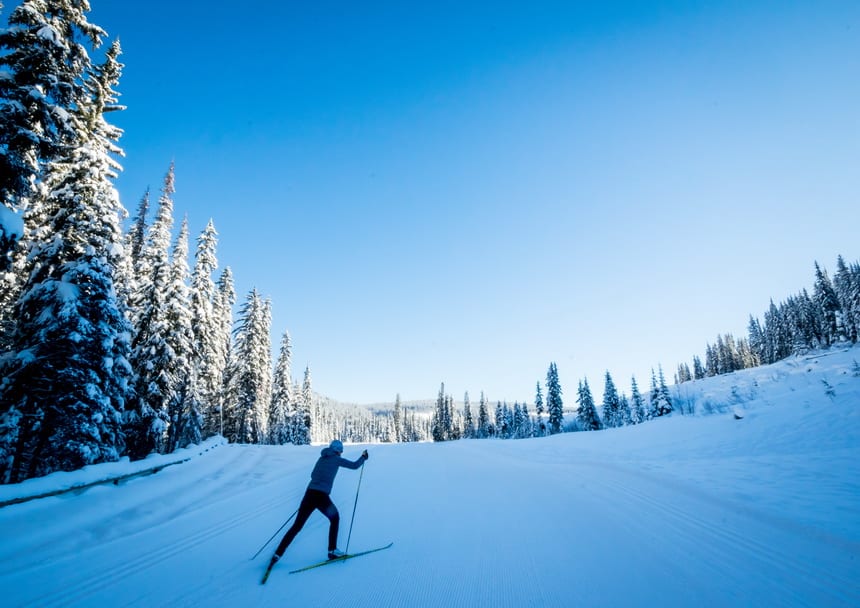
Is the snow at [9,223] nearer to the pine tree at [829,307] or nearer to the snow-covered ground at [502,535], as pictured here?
the snow-covered ground at [502,535]

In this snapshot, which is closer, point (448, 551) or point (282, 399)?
point (448, 551)

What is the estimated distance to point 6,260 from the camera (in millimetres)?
9219

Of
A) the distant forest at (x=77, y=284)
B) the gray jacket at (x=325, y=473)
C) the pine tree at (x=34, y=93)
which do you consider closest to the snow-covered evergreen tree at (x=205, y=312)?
the distant forest at (x=77, y=284)

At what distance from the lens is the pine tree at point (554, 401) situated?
5897 cm

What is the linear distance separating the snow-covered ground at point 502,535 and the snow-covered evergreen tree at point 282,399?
32.8m

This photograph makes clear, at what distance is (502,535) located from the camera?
6387 mm

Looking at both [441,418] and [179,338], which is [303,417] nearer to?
[179,338]

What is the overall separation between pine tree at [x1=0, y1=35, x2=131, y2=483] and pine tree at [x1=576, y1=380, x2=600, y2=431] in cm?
5601

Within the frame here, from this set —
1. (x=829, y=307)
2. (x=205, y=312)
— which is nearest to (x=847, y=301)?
(x=829, y=307)

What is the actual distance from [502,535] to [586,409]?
56.8m

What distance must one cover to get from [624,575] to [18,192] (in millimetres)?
15903

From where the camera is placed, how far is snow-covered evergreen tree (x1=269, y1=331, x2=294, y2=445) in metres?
42.5

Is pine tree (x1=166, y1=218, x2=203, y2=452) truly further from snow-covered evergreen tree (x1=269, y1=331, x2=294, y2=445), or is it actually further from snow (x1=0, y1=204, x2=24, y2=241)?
snow-covered evergreen tree (x1=269, y1=331, x2=294, y2=445)

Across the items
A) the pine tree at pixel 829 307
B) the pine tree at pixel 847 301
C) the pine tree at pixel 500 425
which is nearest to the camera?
the pine tree at pixel 847 301
